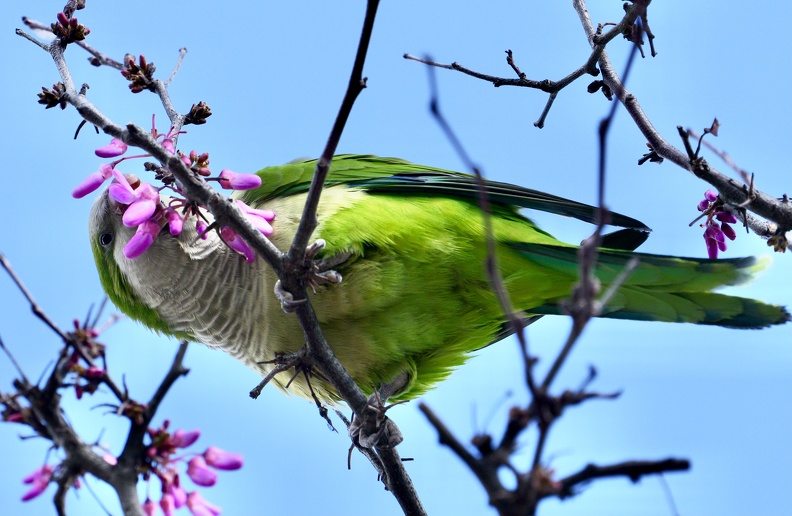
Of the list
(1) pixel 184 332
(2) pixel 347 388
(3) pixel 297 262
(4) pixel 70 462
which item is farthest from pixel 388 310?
(4) pixel 70 462

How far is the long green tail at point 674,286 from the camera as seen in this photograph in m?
3.27

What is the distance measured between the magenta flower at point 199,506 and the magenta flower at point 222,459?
11 centimetres

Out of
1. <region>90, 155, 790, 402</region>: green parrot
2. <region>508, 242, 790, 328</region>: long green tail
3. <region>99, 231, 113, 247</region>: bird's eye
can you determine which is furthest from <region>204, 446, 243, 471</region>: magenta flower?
<region>99, 231, 113, 247</region>: bird's eye

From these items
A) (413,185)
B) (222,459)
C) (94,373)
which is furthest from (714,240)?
(94,373)

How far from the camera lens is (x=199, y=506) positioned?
8.44 ft

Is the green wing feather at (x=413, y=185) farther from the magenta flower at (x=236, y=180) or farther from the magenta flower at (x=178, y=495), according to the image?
the magenta flower at (x=178, y=495)

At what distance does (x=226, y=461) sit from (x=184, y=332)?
1716mm

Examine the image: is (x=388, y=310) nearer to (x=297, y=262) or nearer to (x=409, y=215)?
(x=409, y=215)

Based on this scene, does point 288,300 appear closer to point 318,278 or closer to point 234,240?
point 318,278

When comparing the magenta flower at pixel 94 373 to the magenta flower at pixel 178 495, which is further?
the magenta flower at pixel 178 495

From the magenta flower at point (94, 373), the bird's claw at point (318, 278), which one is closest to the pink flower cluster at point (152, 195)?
the bird's claw at point (318, 278)

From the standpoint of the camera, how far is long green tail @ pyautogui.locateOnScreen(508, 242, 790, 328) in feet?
10.7

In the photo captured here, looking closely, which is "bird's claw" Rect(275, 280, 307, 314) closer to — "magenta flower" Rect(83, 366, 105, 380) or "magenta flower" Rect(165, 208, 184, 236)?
"magenta flower" Rect(165, 208, 184, 236)

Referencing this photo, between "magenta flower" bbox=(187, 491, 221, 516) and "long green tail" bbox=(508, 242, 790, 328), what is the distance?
5.26ft
